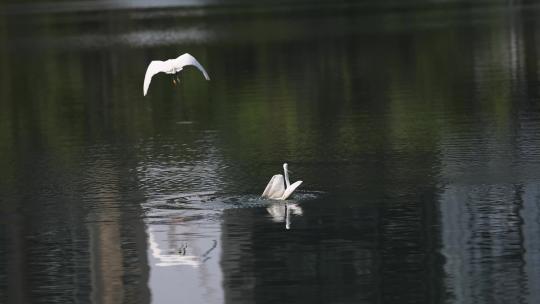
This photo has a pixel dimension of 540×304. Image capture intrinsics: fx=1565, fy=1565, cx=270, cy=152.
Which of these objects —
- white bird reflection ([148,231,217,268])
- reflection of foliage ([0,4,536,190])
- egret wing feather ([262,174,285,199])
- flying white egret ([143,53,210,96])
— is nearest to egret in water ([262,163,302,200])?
egret wing feather ([262,174,285,199])

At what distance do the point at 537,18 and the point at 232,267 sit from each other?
7867cm

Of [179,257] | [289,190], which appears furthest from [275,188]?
[179,257]

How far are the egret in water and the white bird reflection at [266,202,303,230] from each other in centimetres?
23

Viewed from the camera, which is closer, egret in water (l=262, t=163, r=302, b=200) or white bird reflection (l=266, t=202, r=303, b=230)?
white bird reflection (l=266, t=202, r=303, b=230)

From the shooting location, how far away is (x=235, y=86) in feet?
197

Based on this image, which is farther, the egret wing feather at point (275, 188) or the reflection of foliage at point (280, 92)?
the reflection of foliage at point (280, 92)

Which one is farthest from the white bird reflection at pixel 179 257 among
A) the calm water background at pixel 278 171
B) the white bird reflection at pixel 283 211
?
the white bird reflection at pixel 283 211

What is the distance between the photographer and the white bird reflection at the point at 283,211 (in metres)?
27.1

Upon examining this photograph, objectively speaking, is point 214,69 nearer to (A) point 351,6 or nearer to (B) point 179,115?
(B) point 179,115

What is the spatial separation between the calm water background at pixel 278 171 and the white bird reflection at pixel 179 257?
0.05 metres

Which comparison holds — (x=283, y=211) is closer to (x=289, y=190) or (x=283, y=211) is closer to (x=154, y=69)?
(x=289, y=190)

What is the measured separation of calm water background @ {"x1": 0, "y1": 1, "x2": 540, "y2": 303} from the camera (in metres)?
22.6

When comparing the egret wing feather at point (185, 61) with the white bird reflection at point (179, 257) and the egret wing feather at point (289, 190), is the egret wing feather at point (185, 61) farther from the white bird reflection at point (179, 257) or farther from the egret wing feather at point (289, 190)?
the white bird reflection at point (179, 257)

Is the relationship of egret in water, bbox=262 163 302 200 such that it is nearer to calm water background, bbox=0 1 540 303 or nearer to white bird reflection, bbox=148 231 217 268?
calm water background, bbox=0 1 540 303
